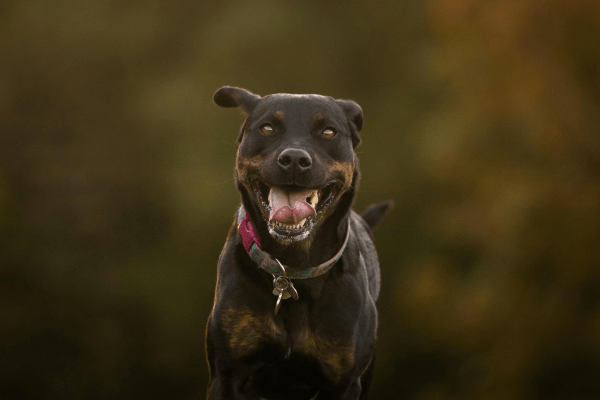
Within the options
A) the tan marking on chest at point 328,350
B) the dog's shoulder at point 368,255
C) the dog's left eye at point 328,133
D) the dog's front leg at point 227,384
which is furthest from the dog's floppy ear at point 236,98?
the dog's front leg at point 227,384

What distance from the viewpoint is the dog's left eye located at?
374cm

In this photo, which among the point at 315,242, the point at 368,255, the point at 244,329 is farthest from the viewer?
the point at 368,255

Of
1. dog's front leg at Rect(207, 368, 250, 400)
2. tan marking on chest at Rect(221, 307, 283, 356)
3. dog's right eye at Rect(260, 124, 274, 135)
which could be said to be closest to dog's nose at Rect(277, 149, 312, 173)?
dog's right eye at Rect(260, 124, 274, 135)

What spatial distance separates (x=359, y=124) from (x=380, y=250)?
1405cm

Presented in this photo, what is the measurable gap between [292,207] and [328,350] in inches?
34.2

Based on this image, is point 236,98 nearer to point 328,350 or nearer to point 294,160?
point 294,160

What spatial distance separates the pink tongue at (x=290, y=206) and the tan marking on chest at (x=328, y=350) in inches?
28.4

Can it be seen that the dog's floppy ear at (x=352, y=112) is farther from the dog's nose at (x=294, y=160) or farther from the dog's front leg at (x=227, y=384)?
the dog's front leg at (x=227, y=384)

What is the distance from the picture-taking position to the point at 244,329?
3.56 metres

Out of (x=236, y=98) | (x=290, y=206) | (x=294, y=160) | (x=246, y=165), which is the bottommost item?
(x=290, y=206)

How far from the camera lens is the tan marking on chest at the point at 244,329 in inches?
140

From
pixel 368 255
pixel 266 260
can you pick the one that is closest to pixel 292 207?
pixel 266 260

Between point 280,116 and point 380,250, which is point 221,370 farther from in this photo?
point 380,250

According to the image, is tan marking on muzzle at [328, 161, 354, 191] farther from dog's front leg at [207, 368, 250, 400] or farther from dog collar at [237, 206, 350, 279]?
dog's front leg at [207, 368, 250, 400]
